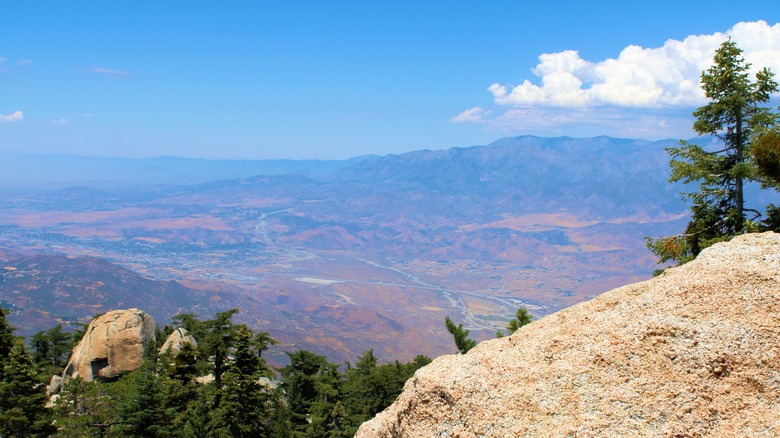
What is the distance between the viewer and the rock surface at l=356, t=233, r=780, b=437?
303 inches

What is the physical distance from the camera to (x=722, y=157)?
65.2 feet

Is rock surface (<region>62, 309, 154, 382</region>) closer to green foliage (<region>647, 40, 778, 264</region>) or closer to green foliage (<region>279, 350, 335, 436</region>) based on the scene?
green foliage (<region>279, 350, 335, 436</region>)

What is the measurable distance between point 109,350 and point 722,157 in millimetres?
44776

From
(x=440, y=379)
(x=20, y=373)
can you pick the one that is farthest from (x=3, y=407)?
(x=440, y=379)

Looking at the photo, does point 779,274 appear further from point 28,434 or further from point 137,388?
point 28,434

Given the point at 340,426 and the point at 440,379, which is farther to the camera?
the point at 340,426

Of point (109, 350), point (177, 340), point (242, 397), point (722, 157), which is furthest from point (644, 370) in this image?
point (109, 350)

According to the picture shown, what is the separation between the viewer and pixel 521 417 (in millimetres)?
8438

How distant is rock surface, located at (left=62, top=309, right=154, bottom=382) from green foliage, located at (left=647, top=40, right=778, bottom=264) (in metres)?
40.8

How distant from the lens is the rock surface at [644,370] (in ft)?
25.2

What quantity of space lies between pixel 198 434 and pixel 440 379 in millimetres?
23024

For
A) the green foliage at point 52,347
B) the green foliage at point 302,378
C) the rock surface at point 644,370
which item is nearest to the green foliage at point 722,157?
the rock surface at point 644,370

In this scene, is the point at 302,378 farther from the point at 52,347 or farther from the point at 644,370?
the point at 644,370

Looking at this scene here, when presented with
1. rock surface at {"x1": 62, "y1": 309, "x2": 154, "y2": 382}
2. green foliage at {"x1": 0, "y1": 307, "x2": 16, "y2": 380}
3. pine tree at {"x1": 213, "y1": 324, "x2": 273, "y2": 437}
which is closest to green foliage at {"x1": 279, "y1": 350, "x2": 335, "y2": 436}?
pine tree at {"x1": 213, "y1": 324, "x2": 273, "y2": 437}
